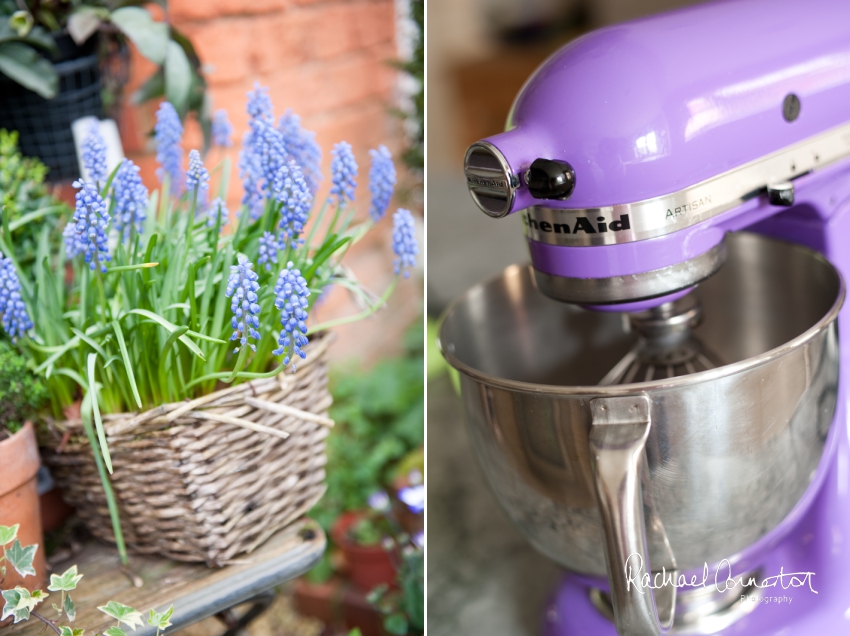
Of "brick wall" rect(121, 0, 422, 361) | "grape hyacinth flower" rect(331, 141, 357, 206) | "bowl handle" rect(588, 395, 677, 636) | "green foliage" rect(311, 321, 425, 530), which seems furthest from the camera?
"green foliage" rect(311, 321, 425, 530)

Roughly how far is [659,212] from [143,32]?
44 centimetres

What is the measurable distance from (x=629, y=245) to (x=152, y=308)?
290mm

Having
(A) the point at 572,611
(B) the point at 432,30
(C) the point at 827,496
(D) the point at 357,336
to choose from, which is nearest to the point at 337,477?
(D) the point at 357,336

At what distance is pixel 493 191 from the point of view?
0.42 metres

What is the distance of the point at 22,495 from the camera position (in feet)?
1.54

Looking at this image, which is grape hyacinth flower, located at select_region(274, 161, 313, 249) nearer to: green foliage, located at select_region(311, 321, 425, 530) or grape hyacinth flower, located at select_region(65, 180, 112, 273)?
grape hyacinth flower, located at select_region(65, 180, 112, 273)

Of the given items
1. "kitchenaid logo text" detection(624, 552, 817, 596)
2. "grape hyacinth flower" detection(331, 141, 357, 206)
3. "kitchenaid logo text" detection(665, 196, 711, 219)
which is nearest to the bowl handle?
"kitchenaid logo text" detection(624, 552, 817, 596)

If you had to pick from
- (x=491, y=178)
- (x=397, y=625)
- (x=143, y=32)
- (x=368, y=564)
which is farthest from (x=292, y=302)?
(x=368, y=564)

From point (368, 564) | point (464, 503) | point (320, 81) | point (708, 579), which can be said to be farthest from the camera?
point (320, 81)

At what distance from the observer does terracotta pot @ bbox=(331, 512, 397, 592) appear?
3.12ft

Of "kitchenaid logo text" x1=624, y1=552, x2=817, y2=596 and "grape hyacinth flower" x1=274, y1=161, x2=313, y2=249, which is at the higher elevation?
"grape hyacinth flower" x1=274, y1=161, x2=313, y2=249

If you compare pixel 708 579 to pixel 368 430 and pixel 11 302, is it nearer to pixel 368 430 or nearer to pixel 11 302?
pixel 11 302

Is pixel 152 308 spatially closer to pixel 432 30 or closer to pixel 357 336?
pixel 357 336

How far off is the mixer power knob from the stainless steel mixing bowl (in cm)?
11
